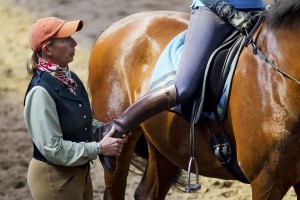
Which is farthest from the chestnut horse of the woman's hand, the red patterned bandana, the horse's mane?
the red patterned bandana

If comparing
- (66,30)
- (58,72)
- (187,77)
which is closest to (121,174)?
(187,77)

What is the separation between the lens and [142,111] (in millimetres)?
4441

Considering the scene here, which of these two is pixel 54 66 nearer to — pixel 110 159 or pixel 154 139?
pixel 110 159

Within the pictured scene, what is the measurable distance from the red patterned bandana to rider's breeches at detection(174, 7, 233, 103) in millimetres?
704

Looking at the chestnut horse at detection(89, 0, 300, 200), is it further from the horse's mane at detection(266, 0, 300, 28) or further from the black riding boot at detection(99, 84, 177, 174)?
the black riding boot at detection(99, 84, 177, 174)

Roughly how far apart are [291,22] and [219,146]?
818mm

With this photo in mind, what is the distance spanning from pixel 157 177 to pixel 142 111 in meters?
1.09

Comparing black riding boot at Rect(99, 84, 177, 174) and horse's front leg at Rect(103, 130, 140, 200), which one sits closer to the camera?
black riding boot at Rect(99, 84, 177, 174)

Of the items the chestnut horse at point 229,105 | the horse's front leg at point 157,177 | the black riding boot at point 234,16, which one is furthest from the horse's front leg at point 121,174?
the black riding boot at point 234,16

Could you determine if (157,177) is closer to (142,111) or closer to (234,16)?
(142,111)

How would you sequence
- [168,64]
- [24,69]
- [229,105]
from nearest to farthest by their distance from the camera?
[229,105] < [168,64] < [24,69]

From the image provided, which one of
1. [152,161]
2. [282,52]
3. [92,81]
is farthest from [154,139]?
[282,52]

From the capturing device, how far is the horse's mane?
4102 millimetres

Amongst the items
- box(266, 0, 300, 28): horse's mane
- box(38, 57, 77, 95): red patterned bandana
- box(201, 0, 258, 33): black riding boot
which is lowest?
box(38, 57, 77, 95): red patterned bandana
